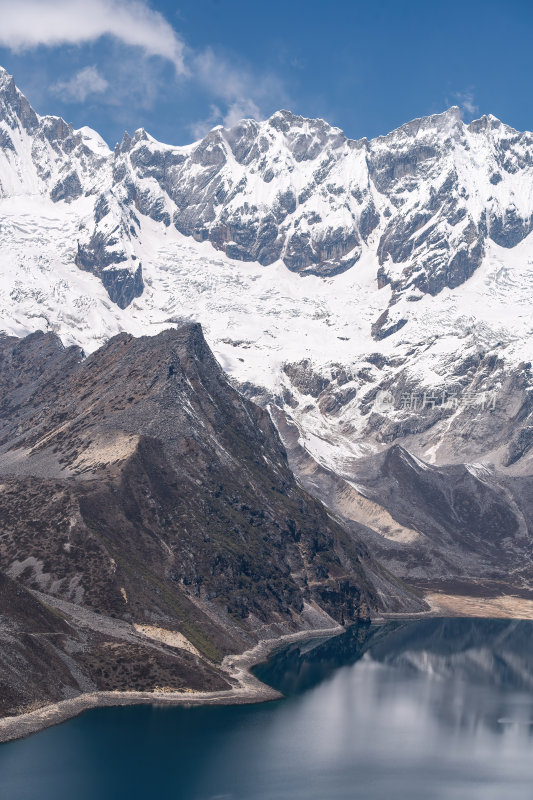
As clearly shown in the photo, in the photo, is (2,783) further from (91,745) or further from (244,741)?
(244,741)

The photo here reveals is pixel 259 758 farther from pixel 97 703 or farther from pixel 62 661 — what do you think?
pixel 62 661

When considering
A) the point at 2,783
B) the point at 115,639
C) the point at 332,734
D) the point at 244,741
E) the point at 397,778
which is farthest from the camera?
the point at 115,639

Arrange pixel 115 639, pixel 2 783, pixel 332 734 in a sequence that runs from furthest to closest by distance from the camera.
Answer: pixel 115 639
pixel 332 734
pixel 2 783

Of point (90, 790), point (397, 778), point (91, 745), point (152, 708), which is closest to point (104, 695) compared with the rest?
point (152, 708)

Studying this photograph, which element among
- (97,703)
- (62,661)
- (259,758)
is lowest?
(259,758)

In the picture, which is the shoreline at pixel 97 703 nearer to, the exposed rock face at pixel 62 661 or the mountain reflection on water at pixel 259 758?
the exposed rock face at pixel 62 661

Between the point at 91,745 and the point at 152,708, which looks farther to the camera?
the point at 152,708

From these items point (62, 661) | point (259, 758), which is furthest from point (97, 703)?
point (259, 758)

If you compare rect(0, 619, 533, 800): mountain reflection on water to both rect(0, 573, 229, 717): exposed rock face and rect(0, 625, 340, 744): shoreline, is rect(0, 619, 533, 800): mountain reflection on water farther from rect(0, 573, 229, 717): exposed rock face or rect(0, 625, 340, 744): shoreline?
rect(0, 573, 229, 717): exposed rock face

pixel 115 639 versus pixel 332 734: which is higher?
pixel 115 639

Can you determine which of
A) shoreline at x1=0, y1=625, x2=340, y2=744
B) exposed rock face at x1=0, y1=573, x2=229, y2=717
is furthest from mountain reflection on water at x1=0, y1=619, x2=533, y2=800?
exposed rock face at x1=0, y1=573, x2=229, y2=717

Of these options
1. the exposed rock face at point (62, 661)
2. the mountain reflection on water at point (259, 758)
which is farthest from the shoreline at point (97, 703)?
the mountain reflection on water at point (259, 758)
